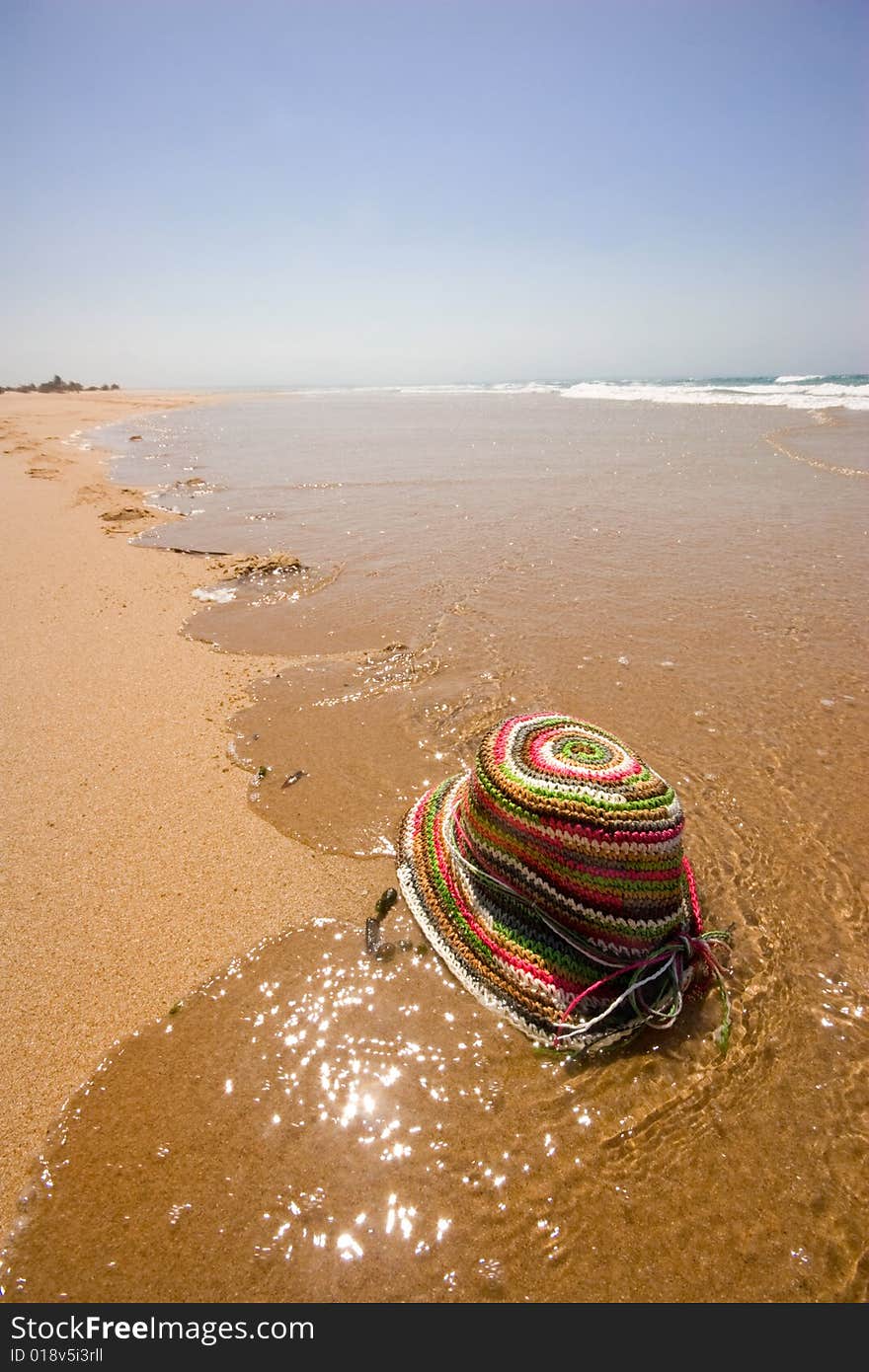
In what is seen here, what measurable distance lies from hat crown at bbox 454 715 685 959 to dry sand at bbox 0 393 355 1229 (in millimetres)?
909

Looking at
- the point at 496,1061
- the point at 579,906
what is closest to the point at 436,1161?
the point at 496,1061

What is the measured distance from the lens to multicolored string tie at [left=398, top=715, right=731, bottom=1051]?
232 centimetres

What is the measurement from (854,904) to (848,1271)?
4.88ft

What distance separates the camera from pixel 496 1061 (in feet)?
7.33

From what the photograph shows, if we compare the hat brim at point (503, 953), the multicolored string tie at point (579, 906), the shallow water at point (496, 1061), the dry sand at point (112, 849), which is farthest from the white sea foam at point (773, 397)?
the hat brim at point (503, 953)

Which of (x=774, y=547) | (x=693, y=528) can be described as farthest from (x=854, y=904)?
(x=693, y=528)

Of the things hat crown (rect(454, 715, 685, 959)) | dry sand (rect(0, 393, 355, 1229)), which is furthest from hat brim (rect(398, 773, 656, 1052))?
dry sand (rect(0, 393, 355, 1229))

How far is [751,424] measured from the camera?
66.5ft

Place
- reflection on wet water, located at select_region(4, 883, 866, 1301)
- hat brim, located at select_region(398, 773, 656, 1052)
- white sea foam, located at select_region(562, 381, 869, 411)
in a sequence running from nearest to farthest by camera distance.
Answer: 1. reflection on wet water, located at select_region(4, 883, 866, 1301)
2. hat brim, located at select_region(398, 773, 656, 1052)
3. white sea foam, located at select_region(562, 381, 869, 411)

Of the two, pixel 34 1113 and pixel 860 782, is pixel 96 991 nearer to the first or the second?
pixel 34 1113

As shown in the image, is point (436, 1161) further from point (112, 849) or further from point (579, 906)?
point (112, 849)

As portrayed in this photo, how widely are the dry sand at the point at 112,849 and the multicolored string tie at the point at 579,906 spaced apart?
752 millimetres

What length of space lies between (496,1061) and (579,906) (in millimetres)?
618

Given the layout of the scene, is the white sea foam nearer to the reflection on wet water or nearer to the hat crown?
the hat crown
